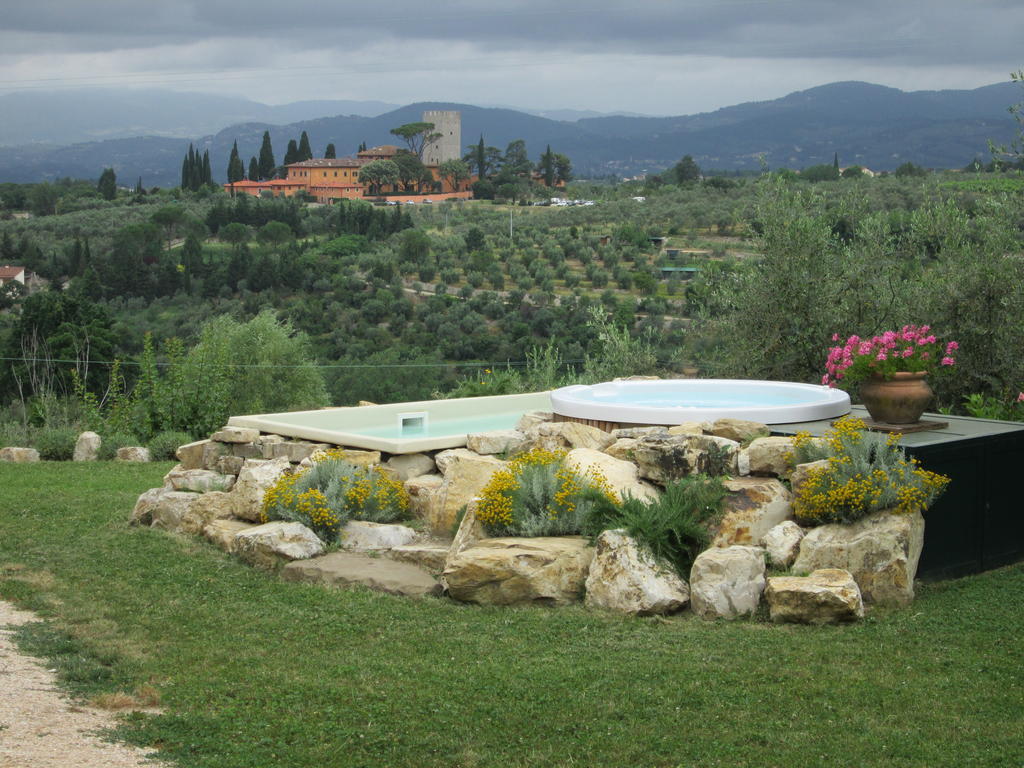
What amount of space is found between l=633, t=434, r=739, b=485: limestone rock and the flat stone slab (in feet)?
4.95

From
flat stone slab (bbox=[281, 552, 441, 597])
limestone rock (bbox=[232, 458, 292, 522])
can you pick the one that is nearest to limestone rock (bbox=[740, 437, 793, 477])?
flat stone slab (bbox=[281, 552, 441, 597])

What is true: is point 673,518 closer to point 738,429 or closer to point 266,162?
point 738,429

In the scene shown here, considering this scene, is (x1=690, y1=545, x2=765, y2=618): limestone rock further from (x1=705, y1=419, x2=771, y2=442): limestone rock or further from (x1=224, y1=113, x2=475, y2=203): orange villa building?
(x1=224, y1=113, x2=475, y2=203): orange villa building

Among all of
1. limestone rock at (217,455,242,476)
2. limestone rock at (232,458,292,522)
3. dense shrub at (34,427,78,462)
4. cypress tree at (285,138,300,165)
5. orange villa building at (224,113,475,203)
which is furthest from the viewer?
cypress tree at (285,138,300,165)

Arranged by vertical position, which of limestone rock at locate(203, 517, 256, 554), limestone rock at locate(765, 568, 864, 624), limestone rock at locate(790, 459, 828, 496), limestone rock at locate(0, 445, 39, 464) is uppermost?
limestone rock at locate(790, 459, 828, 496)

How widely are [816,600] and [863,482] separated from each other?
0.83m

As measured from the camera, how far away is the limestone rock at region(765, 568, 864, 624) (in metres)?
5.10

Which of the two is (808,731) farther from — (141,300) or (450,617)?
(141,300)

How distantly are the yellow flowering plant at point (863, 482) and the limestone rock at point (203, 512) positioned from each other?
159 inches

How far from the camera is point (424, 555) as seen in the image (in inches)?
253

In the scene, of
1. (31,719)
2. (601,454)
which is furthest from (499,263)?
(31,719)

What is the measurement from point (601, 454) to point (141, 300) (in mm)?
37812

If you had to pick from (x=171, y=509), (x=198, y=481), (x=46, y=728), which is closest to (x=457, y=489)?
(x=171, y=509)

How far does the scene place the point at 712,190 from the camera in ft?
181
